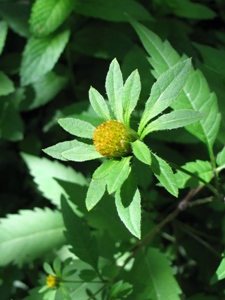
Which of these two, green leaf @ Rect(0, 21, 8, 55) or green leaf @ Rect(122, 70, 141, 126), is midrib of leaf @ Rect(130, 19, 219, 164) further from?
green leaf @ Rect(0, 21, 8, 55)

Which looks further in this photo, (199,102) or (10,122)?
(10,122)

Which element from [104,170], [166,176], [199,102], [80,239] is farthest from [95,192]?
[199,102]

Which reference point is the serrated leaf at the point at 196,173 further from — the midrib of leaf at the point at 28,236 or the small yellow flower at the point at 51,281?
the midrib of leaf at the point at 28,236

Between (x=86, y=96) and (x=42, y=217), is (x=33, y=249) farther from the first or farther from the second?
(x=86, y=96)

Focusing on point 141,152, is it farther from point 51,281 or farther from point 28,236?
point 28,236

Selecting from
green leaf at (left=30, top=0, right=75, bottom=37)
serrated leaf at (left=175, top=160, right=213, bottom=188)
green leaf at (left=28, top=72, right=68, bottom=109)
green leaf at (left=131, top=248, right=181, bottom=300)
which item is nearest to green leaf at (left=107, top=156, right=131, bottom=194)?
serrated leaf at (left=175, top=160, right=213, bottom=188)

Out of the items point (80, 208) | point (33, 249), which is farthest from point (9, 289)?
point (80, 208)
